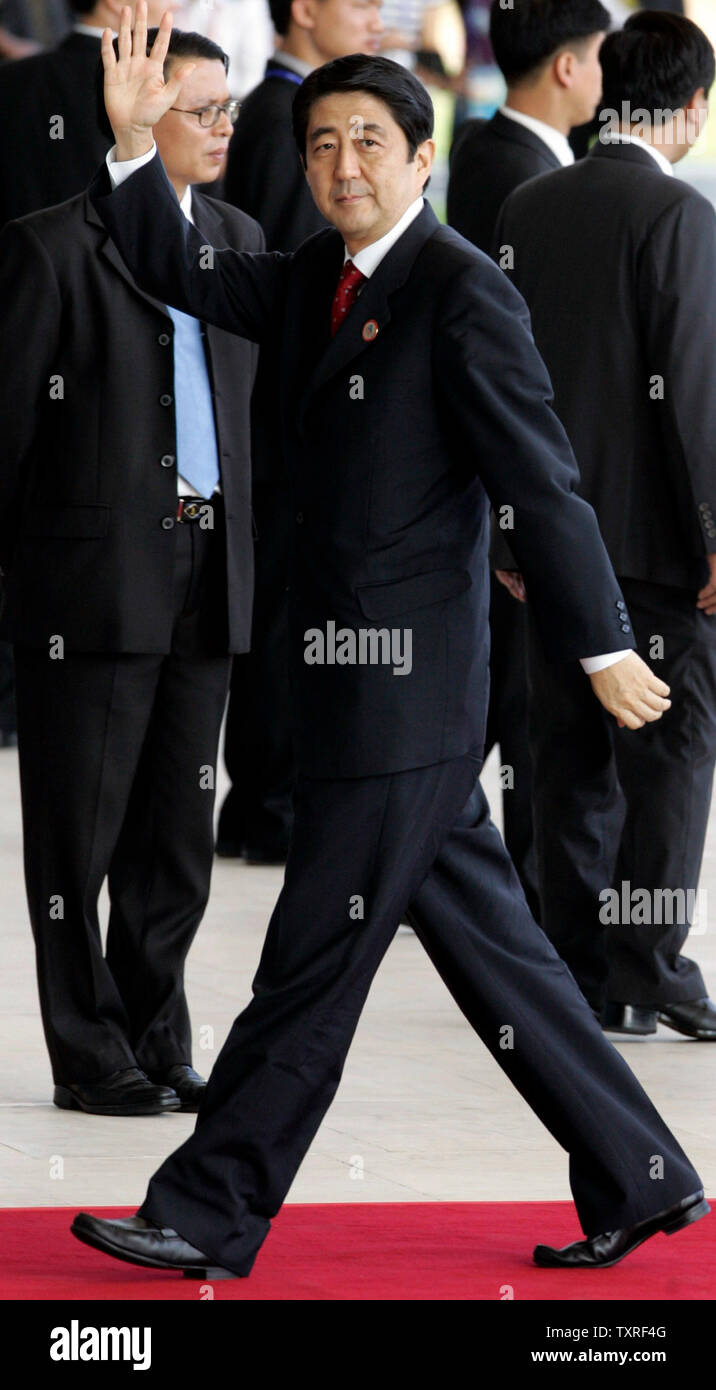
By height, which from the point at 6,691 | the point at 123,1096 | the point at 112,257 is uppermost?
the point at 112,257

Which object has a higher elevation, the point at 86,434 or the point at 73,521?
the point at 86,434

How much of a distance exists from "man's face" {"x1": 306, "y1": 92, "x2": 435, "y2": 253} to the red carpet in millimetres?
1413

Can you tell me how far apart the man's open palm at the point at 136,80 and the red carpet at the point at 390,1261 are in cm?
158

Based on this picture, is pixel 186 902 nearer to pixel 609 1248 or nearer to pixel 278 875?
pixel 609 1248

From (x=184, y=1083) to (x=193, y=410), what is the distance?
121 cm

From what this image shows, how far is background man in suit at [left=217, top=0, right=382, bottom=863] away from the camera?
6.68m

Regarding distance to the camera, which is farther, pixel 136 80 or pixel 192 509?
pixel 192 509

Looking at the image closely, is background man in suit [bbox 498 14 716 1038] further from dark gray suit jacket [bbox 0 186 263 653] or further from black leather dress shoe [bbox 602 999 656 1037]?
dark gray suit jacket [bbox 0 186 263 653]

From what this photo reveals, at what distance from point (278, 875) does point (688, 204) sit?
8.21 ft

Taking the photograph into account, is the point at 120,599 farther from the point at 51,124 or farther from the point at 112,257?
the point at 51,124

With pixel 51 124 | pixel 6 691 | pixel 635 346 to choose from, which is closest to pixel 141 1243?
pixel 635 346

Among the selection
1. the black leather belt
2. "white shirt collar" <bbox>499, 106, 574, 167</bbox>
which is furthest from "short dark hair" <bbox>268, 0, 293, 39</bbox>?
the black leather belt

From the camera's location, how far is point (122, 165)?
360 centimetres
